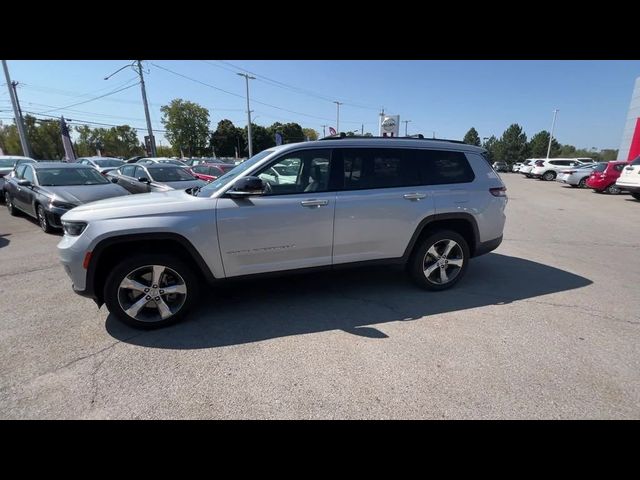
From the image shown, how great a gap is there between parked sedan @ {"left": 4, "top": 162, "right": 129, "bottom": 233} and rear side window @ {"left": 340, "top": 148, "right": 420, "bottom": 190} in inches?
241

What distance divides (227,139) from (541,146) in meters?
71.3

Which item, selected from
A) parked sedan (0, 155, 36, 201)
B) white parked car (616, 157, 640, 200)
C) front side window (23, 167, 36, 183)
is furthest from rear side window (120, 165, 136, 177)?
white parked car (616, 157, 640, 200)

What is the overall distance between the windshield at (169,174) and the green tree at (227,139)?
228 feet

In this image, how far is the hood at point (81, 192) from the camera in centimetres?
654

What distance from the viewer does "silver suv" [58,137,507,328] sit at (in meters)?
2.93

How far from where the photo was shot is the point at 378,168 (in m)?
3.64

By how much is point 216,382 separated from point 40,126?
284ft

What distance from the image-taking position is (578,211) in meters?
10.8

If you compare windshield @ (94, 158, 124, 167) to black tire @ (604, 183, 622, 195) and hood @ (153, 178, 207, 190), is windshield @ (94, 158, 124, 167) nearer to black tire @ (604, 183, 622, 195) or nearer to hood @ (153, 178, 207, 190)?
hood @ (153, 178, 207, 190)

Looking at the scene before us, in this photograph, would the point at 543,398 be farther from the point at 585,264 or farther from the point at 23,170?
the point at 23,170

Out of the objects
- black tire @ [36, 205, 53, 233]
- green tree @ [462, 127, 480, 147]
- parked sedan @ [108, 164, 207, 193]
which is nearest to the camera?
black tire @ [36, 205, 53, 233]

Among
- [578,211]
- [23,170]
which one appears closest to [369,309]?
[23,170]

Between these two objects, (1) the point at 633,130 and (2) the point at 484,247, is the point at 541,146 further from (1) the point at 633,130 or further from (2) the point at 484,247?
(2) the point at 484,247
